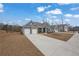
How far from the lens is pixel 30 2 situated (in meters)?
3.75

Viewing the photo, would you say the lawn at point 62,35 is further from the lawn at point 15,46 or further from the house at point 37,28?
the lawn at point 15,46

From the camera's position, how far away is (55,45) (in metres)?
3.82

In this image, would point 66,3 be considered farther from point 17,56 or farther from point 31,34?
point 17,56

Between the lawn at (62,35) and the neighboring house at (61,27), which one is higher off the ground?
the neighboring house at (61,27)

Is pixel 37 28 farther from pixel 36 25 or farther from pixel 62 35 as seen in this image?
pixel 62 35

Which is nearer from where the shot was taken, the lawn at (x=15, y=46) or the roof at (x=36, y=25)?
the lawn at (x=15, y=46)

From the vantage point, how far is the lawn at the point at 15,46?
3740 mm

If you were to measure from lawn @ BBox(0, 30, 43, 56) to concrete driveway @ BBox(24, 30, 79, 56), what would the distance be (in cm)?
9

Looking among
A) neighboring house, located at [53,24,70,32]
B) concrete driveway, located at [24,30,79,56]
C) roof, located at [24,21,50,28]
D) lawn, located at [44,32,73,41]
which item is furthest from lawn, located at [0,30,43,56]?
neighboring house, located at [53,24,70,32]

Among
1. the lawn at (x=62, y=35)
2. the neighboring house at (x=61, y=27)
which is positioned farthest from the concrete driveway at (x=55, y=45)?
the neighboring house at (x=61, y=27)

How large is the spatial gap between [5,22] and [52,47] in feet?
2.94

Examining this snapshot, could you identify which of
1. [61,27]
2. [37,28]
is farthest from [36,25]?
[61,27]

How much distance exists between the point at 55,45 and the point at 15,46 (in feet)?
2.21

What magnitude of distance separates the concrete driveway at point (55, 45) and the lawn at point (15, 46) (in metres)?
0.09
